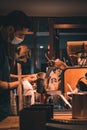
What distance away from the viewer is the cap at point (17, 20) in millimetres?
2035

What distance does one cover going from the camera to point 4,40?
2094mm

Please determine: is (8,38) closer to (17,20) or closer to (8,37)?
(8,37)

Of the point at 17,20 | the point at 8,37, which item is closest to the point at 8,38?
the point at 8,37

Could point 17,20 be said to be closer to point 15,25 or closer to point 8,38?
point 15,25

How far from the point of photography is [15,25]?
2033 millimetres

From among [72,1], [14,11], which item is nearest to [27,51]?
[14,11]

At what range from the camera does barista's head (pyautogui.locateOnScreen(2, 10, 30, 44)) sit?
2035 millimetres

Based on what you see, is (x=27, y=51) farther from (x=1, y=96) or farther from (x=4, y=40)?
(x=1, y=96)

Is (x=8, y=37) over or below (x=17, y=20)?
below

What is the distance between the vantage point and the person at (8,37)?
2031 mm

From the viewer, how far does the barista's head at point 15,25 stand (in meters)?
2.04

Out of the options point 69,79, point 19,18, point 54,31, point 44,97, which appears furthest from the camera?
point 54,31

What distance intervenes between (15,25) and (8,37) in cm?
10

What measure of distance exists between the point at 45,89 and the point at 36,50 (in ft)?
2.80
